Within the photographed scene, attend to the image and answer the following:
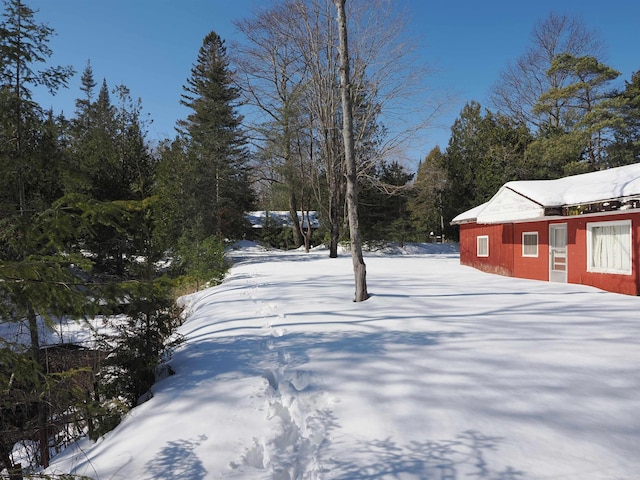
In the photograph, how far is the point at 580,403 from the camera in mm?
3004

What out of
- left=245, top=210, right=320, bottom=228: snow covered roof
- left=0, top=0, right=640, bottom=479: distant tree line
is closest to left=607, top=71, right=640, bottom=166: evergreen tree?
left=0, top=0, right=640, bottom=479: distant tree line

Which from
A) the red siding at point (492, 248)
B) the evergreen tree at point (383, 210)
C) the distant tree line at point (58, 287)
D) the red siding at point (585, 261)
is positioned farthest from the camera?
the evergreen tree at point (383, 210)

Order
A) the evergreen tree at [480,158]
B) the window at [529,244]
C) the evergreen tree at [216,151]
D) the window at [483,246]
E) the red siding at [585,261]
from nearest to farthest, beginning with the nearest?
the red siding at [585,261], the window at [529,244], the window at [483,246], the evergreen tree at [216,151], the evergreen tree at [480,158]

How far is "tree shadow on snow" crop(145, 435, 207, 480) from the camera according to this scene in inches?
95.7

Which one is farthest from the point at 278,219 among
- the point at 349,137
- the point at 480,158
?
the point at 349,137

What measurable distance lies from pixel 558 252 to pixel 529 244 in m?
1.19

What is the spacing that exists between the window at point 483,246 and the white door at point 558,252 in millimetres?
3453

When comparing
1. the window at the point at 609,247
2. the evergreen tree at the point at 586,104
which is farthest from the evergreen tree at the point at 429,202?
the window at the point at 609,247

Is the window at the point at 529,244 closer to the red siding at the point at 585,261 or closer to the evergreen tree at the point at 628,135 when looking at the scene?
the red siding at the point at 585,261

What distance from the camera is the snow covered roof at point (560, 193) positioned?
902cm

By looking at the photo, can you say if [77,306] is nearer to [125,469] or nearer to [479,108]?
[125,469]

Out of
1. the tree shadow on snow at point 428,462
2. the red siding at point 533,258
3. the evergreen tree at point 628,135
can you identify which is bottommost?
the tree shadow on snow at point 428,462

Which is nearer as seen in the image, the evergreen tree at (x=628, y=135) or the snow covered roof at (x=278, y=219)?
the evergreen tree at (x=628, y=135)

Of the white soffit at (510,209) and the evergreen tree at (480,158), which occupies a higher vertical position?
the evergreen tree at (480,158)
